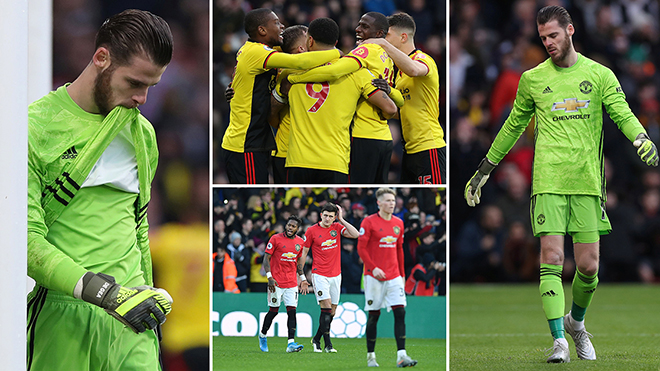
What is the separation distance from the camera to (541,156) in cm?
460

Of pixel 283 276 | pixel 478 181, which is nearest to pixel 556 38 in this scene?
pixel 478 181

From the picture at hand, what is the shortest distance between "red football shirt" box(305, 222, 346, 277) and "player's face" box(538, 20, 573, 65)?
1.67 meters

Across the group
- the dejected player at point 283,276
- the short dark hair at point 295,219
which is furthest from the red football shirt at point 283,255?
the short dark hair at point 295,219

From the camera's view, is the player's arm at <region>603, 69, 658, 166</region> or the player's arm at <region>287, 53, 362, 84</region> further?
the player's arm at <region>287, 53, 362, 84</region>

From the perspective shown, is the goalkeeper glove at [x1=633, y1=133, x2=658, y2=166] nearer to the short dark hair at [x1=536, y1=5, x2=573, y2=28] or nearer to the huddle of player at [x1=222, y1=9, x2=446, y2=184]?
the short dark hair at [x1=536, y1=5, x2=573, y2=28]

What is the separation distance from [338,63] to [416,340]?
1575 mm

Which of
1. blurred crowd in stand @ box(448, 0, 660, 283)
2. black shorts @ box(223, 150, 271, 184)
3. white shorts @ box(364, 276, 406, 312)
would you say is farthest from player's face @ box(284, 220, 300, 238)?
blurred crowd in stand @ box(448, 0, 660, 283)

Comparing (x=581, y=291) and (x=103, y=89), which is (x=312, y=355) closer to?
(x=581, y=291)

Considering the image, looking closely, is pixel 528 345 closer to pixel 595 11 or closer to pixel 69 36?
pixel 69 36

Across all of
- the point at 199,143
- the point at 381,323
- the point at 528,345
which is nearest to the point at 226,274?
the point at 381,323

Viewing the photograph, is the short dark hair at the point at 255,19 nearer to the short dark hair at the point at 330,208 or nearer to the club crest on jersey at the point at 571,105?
the short dark hair at the point at 330,208

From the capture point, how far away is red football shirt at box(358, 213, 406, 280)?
4000mm

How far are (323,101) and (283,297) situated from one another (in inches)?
44.5

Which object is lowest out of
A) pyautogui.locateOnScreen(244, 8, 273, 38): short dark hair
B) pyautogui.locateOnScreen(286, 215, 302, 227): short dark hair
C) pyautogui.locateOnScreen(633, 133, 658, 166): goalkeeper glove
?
pyautogui.locateOnScreen(286, 215, 302, 227): short dark hair
